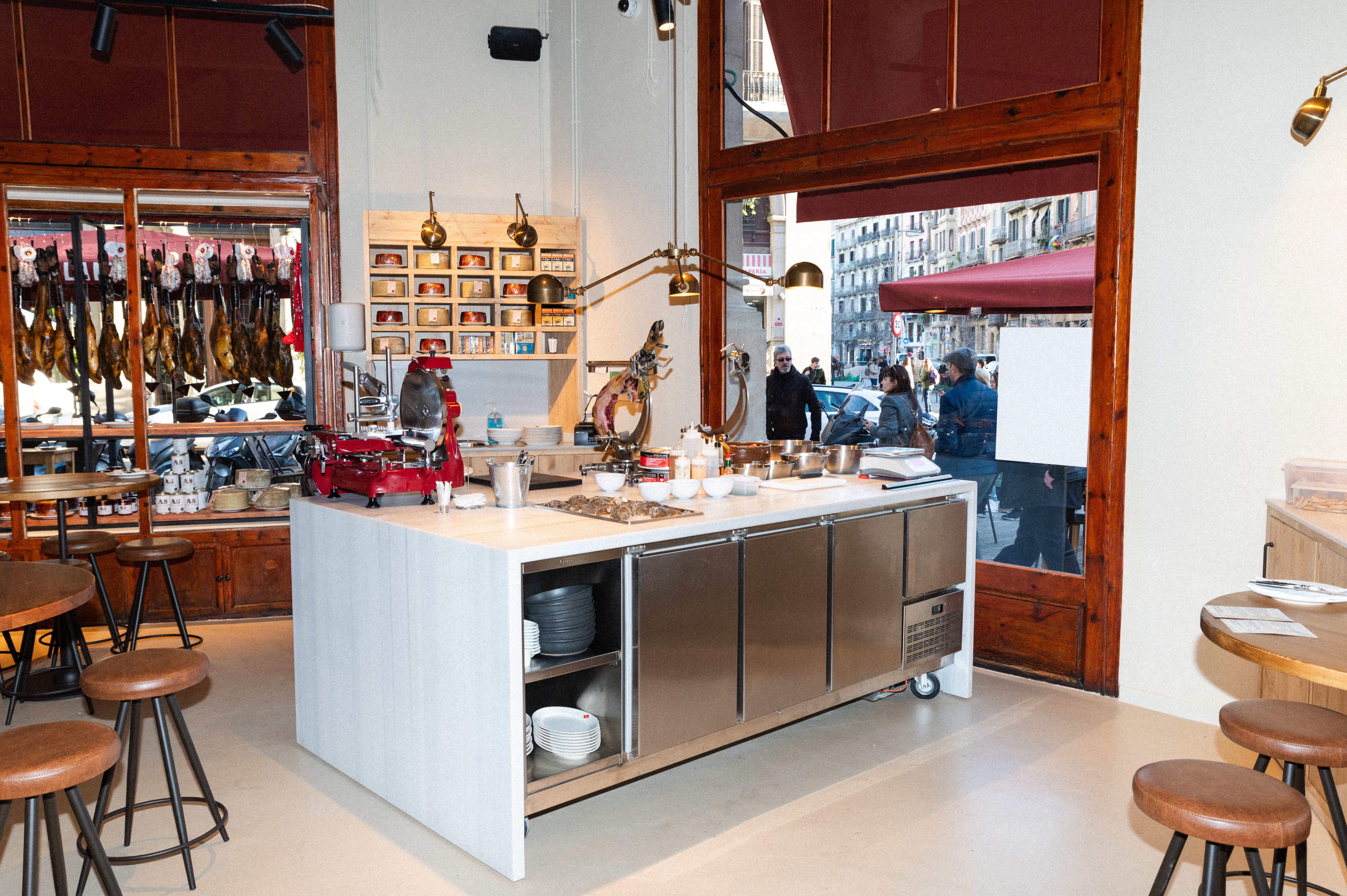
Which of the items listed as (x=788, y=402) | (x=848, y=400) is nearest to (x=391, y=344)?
(x=788, y=402)

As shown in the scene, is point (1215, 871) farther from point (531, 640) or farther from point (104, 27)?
point (104, 27)

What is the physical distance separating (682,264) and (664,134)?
1.25 meters

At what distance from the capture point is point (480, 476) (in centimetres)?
455

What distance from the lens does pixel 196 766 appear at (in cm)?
300

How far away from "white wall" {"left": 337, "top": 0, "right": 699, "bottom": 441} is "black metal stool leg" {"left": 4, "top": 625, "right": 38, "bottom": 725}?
2.86 meters

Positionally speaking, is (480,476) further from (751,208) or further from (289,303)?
(289,303)

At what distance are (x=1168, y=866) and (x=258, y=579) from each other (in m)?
5.32

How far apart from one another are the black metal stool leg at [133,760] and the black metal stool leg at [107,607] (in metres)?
1.94

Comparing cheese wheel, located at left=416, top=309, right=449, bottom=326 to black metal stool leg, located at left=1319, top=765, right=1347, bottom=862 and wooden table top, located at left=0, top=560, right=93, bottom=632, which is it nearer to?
wooden table top, located at left=0, top=560, right=93, bottom=632

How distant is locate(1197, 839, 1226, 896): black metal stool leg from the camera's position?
2.06 metres

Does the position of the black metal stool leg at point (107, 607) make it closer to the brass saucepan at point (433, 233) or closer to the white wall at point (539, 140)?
the white wall at point (539, 140)

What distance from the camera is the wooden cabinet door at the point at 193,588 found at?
5.87m

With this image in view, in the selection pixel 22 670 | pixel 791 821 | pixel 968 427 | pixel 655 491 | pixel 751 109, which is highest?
pixel 751 109

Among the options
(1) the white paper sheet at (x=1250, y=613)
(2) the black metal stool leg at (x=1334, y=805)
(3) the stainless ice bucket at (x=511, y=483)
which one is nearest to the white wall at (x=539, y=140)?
(3) the stainless ice bucket at (x=511, y=483)
